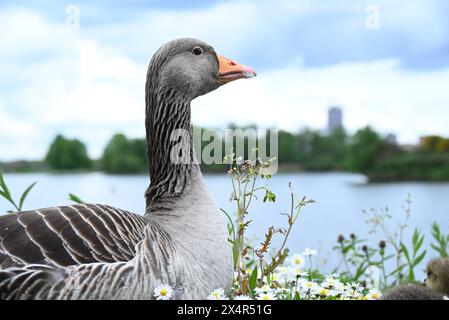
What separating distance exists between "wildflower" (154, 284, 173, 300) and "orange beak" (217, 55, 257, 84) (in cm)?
146

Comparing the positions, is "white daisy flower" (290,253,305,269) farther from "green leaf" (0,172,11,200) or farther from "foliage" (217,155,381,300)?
"green leaf" (0,172,11,200)

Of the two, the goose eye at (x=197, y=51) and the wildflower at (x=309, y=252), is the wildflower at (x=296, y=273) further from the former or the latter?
the goose eye at (x=197, y=51)

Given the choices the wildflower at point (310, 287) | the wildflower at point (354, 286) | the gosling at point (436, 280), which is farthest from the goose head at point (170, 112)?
the gosling at point (436, 280)

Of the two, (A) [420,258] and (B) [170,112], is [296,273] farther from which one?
(A) [420,258]

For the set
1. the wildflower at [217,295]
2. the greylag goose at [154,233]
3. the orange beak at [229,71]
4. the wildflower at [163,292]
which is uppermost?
the orange beak at [229,71]

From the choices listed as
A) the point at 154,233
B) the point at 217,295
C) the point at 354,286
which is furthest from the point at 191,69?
the point at 354,286

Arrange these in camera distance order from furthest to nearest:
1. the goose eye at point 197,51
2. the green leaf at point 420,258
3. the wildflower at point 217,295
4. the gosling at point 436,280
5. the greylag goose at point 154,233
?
the green leaf at point 420,258
the goose eye at point 197,51
the gosling at point 436,280
the wildflower at point 217,295
the greylag goose at point 154,233

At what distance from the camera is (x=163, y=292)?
3.05 metres

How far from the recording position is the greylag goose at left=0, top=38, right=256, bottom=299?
2939mm

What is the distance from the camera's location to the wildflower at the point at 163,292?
3.02 meters

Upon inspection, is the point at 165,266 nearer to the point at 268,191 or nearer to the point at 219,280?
the point at 219,280

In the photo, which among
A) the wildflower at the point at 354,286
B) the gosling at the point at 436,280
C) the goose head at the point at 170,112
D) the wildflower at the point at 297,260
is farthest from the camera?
the wildflower at the point at 297,260
